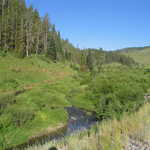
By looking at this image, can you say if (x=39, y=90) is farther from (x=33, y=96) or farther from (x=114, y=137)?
(x=114, y=137)

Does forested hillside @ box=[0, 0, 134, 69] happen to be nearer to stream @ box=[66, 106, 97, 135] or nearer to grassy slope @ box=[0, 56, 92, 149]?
grassy slope @ box=[0, 56, 92, 149]

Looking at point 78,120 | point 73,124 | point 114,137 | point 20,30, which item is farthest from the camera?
point 20,30

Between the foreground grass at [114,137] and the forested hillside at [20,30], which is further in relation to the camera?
the forested hillside at [20,30]

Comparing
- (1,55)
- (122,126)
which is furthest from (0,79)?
(122,126)

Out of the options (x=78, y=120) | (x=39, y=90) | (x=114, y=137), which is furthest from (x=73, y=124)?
(x=114, y=137)

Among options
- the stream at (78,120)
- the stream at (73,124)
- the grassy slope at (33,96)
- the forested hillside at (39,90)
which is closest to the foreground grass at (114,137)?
the forested hillside at (39,90)

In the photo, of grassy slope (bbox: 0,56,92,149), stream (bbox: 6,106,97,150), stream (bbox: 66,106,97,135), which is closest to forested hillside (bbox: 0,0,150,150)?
grassy slope (bbox: 0,56,92,149)

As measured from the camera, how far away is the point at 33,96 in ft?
82.4

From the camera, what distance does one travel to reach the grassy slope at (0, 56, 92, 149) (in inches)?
589

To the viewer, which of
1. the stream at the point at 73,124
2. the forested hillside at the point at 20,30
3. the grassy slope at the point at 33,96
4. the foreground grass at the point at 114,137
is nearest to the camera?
the foreground grass at the point at 114,137

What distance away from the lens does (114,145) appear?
6383mm

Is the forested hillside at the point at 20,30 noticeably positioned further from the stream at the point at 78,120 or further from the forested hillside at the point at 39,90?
the stream at the point at 78,120

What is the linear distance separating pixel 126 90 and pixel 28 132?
10.8 meters

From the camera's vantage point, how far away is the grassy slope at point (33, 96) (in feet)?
49.1
